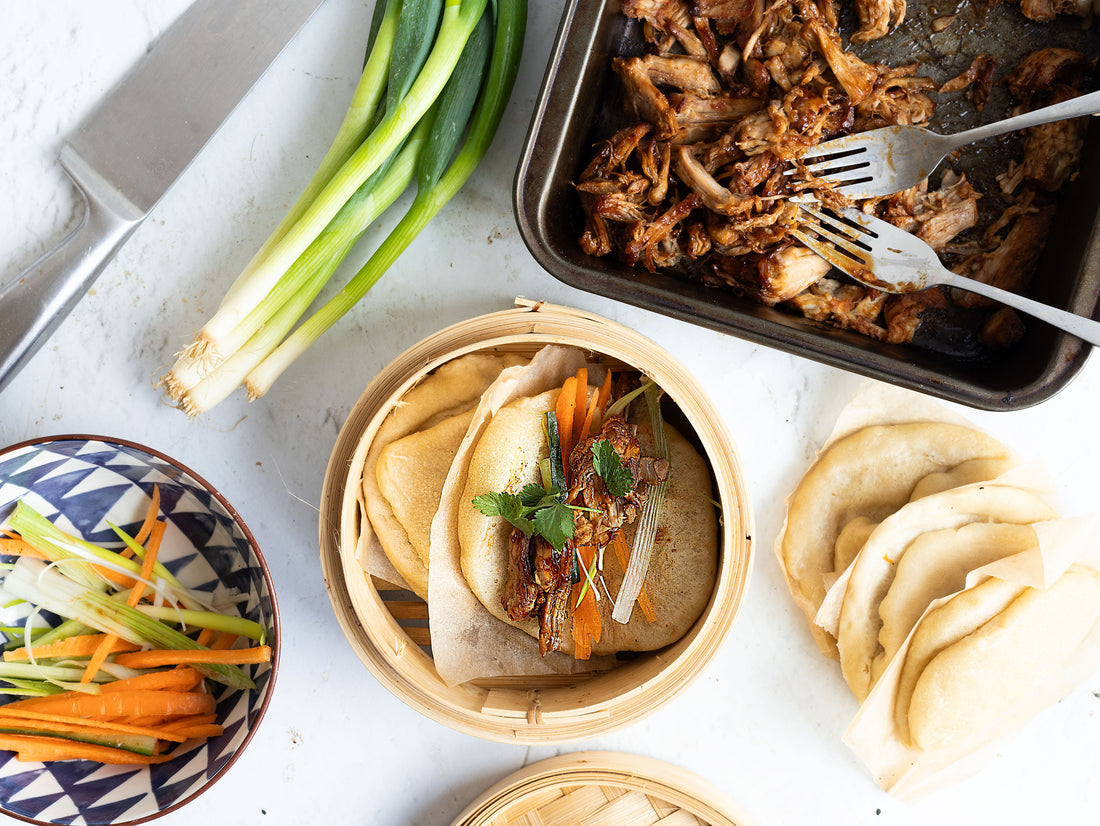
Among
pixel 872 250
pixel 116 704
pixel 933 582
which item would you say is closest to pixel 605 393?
pixel 872 250

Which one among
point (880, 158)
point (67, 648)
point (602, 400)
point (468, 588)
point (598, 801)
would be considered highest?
point (880, 158)

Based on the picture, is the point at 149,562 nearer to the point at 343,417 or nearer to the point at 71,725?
the point at 71,725

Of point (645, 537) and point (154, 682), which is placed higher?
point (154, 682)

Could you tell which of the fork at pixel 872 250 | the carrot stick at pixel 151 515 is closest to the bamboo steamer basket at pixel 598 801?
the carrot stick at pixel 151 515

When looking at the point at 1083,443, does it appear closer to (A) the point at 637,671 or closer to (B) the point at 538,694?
(A) the point at 637,671

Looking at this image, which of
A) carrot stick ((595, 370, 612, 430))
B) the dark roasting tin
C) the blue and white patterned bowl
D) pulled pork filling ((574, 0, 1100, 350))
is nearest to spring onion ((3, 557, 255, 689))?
the blue and white patterned bowl

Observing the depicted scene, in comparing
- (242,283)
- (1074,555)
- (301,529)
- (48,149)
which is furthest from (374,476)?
(1074,555)

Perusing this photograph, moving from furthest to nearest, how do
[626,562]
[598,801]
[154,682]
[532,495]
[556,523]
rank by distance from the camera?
1. [598,801]
2. [154,682]
3. [626,562]
4. [532,495]
5. [556,523]

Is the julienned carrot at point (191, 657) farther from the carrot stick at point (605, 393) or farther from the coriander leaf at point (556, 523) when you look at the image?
the carrot stick at point (605, 393)
